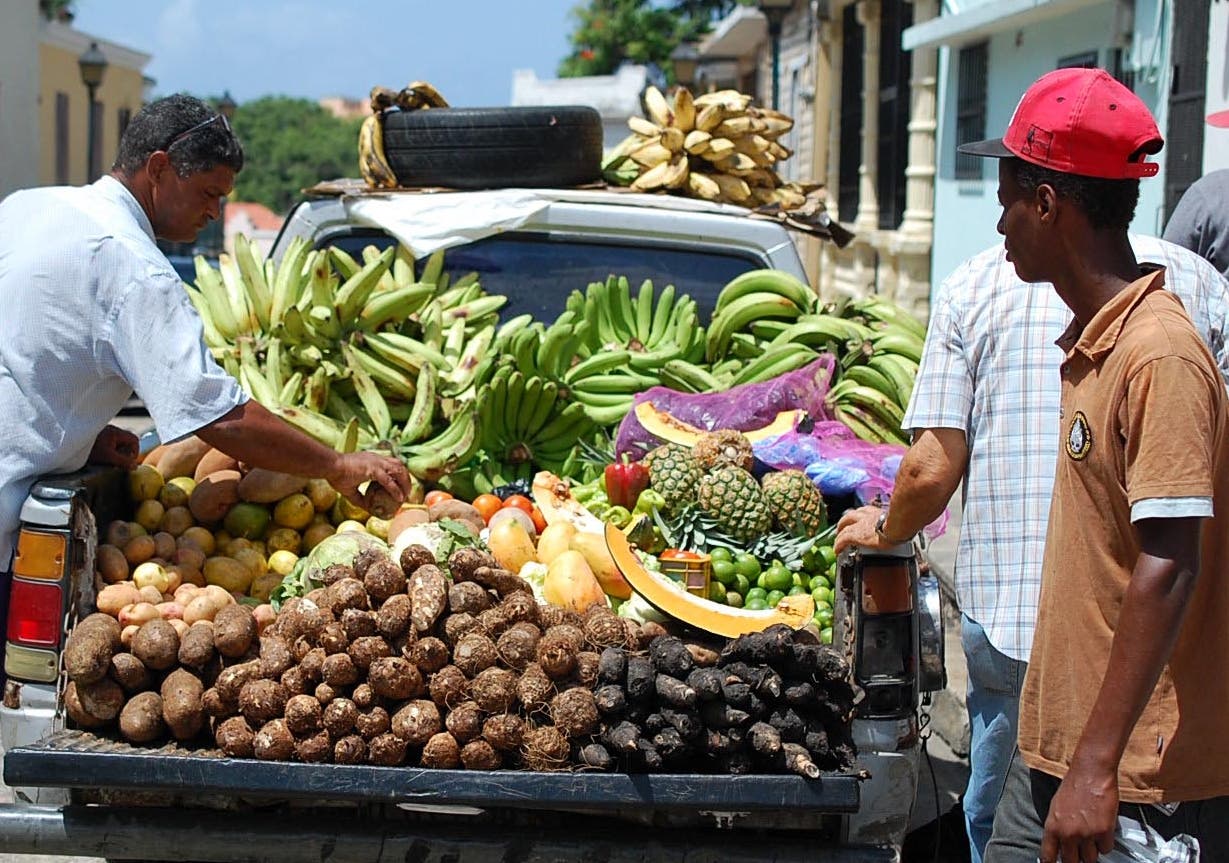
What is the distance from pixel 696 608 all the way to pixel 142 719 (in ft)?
4.79

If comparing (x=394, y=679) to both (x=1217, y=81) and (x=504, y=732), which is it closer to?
(x=504, y=732)

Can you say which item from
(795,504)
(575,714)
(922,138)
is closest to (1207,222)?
(795,504)

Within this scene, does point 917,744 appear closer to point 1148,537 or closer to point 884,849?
point 884,849

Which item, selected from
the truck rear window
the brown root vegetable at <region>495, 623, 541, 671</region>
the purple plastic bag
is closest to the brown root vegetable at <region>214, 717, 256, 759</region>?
the brown root vegetable at <region>495, 623, 541, 671</region>

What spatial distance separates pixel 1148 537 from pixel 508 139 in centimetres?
468

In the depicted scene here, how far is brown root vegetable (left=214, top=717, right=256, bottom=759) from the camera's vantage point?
3219mm

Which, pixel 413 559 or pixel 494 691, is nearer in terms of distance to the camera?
pixel 494 691

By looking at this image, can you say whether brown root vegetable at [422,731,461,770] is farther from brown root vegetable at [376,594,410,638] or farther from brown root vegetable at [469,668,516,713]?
brown root vegetable at [376,594,410,638]

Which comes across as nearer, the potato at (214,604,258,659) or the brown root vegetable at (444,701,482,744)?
the brown root vegetable at (444,701,482,744)

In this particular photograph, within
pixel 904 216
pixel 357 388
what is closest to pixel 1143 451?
pixel 357 388

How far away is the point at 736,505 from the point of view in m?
4.27

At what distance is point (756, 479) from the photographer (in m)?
4.59

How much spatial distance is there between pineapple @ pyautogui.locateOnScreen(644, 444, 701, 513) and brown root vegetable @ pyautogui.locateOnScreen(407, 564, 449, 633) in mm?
1070

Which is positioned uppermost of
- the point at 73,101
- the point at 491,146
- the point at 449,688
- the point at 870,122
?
the point at 73,101
